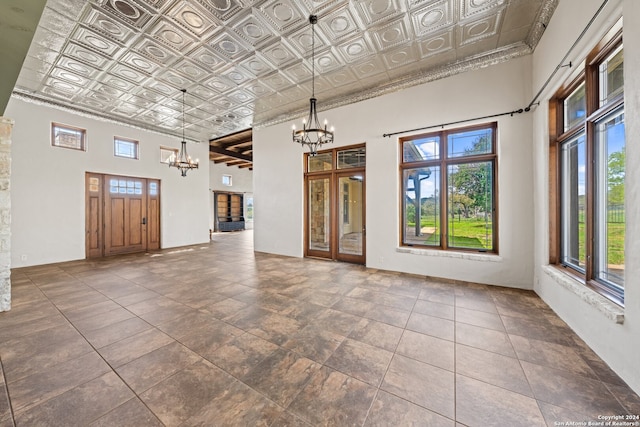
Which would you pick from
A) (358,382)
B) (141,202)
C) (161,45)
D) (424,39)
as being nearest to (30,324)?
(358,382)

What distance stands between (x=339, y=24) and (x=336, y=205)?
3594 mm

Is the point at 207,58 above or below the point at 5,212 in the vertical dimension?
above

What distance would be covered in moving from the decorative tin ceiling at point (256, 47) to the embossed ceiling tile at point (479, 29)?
0.05ft

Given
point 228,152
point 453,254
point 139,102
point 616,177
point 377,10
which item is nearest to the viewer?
point 616,177

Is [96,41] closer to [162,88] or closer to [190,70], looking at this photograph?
[190,70]

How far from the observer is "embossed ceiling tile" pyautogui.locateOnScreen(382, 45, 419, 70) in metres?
4.11

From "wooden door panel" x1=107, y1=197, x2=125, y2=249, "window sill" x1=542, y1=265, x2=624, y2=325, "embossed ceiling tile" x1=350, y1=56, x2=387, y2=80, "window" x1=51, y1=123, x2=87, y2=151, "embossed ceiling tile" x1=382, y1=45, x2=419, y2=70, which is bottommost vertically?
"window sill" x1=542, y1=265, x2=624, y2=325

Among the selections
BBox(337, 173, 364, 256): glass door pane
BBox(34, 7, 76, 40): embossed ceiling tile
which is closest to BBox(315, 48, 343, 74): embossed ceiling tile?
BBox(337, 173, 364, 256): glass door pane

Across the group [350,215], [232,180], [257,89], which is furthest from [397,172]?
[232,180]

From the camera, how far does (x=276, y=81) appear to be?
5086mm

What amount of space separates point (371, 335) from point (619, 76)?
3373 millimetres

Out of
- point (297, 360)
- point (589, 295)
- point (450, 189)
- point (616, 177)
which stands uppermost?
point (450, 189)

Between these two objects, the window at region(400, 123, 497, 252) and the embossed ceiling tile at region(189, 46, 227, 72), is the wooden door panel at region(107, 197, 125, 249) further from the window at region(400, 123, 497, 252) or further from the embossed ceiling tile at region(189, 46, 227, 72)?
the window at region(400, 123, 497, 252)

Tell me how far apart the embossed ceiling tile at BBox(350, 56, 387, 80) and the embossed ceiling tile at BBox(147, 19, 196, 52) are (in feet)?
9.41
